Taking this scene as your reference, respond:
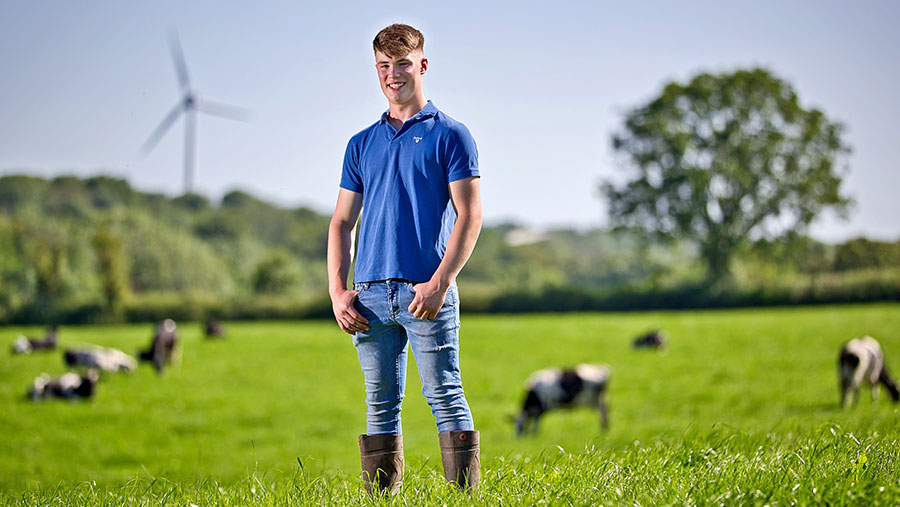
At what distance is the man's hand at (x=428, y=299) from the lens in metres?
3.42

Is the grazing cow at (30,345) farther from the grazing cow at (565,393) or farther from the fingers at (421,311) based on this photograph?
the fingers at (421,311)

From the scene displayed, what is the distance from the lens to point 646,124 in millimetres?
50938

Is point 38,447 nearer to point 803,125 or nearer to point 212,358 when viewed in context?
point 212,358

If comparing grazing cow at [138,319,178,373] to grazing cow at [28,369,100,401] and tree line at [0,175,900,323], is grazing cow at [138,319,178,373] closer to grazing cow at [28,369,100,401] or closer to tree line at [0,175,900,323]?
grazing cow at [28,369,100,401]

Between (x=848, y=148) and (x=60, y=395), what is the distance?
1706 inches

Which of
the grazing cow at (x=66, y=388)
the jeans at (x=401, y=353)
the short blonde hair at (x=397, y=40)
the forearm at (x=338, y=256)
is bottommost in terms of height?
the grazing cow at (x=66, y=388)

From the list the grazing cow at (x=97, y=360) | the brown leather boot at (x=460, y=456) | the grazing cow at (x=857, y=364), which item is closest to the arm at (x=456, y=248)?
the brown leather boot at (x=460, y=456)

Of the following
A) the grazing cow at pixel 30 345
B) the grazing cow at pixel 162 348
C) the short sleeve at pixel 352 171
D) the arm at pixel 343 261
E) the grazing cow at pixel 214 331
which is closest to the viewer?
the arm at pixel 343 261

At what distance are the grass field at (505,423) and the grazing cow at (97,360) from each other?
1.97ft

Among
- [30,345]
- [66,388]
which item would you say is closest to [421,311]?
[66,388]

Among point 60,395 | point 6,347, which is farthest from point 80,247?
point 60,395

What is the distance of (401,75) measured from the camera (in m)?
3.66

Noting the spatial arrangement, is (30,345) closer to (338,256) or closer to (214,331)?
(214,331)

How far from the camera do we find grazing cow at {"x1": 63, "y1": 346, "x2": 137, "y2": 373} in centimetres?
2527
